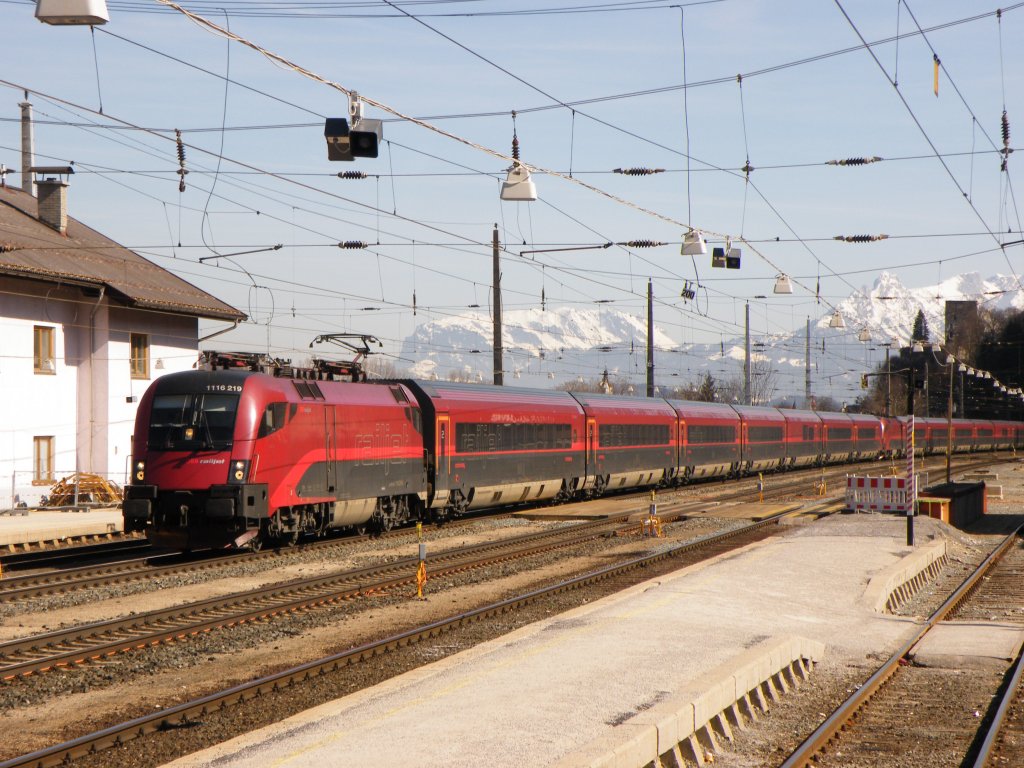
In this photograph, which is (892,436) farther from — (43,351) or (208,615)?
(208,615)

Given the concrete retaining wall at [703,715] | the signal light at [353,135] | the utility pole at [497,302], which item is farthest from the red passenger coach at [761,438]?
the concrete retaining wall at [703,715]

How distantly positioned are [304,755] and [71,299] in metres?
32.3

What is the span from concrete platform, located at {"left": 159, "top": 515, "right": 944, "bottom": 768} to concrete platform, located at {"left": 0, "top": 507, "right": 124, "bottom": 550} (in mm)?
15797

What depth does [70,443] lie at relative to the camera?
38.1m

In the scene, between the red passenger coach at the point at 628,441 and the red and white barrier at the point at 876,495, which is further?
the red passenger coach at the point at 628,441

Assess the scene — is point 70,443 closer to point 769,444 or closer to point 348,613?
point 348,613

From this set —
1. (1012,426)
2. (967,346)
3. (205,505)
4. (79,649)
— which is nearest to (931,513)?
(205,505)

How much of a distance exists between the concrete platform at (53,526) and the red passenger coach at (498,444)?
8.17 metres

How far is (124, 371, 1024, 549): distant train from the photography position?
2183 cm

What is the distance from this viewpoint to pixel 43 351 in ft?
122

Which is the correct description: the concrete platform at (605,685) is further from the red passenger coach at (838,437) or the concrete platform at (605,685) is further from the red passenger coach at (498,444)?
the red passenger coach at (838,437)

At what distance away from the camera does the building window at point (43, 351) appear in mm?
36562

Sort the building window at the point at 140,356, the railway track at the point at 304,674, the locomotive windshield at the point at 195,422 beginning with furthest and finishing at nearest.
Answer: the building window at the point at 140,356, the locomotive windshield at the point at 195,422, the railway track at the point at 304,674

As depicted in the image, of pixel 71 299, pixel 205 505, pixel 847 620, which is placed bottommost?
pixel 847 620
